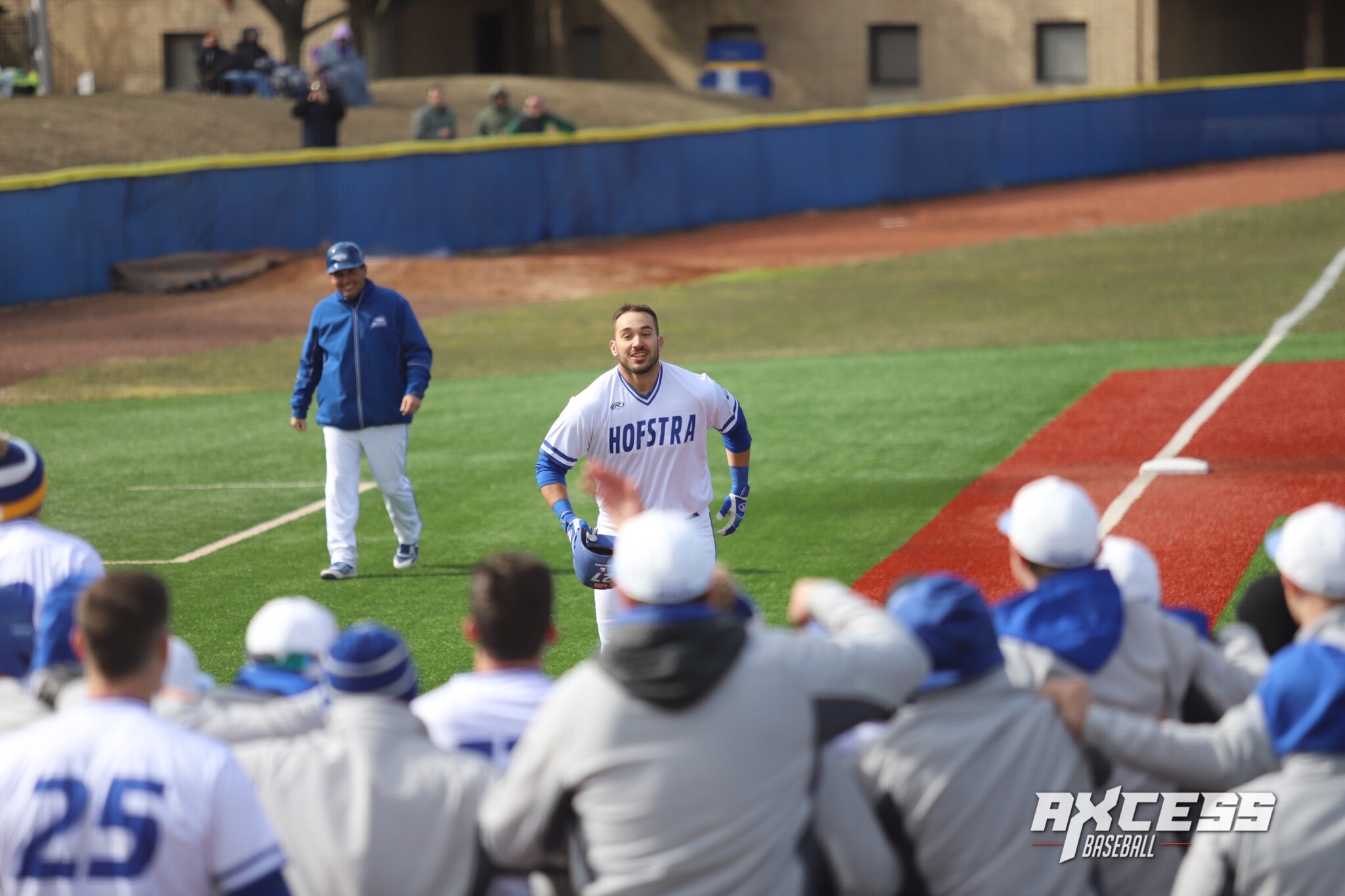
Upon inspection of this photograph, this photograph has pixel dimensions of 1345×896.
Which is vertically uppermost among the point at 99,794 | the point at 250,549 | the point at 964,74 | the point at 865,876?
the point at 964,74

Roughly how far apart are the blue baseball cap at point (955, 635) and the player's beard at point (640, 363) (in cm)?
410

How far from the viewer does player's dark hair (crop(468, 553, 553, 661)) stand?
3.99 m

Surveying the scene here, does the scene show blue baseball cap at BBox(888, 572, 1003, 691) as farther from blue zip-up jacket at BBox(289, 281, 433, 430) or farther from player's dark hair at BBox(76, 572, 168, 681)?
blue zip-up jacket at BBox(289, 281, 433, 430)

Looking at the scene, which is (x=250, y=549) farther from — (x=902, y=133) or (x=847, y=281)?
(x=902, y=133)

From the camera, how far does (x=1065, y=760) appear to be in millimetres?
3908

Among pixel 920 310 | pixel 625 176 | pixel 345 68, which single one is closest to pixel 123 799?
pixel 920 310

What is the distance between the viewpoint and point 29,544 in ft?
18.0

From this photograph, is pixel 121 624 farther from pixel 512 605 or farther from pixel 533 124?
pixel 533 124

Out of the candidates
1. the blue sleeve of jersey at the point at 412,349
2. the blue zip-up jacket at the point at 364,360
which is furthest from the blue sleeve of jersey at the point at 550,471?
the blue sleeve of jersey at the point at 412,349

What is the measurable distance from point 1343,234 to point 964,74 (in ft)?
63.9

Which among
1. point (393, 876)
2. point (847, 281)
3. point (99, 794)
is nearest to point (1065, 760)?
point (393, 876)

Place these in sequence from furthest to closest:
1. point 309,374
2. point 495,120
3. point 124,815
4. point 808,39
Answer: point 808,39
point 495,120
point 309,374
point 124,815

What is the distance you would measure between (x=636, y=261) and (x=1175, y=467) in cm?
1592

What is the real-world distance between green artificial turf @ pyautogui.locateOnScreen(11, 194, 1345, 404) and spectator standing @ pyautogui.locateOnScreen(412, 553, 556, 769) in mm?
14966
